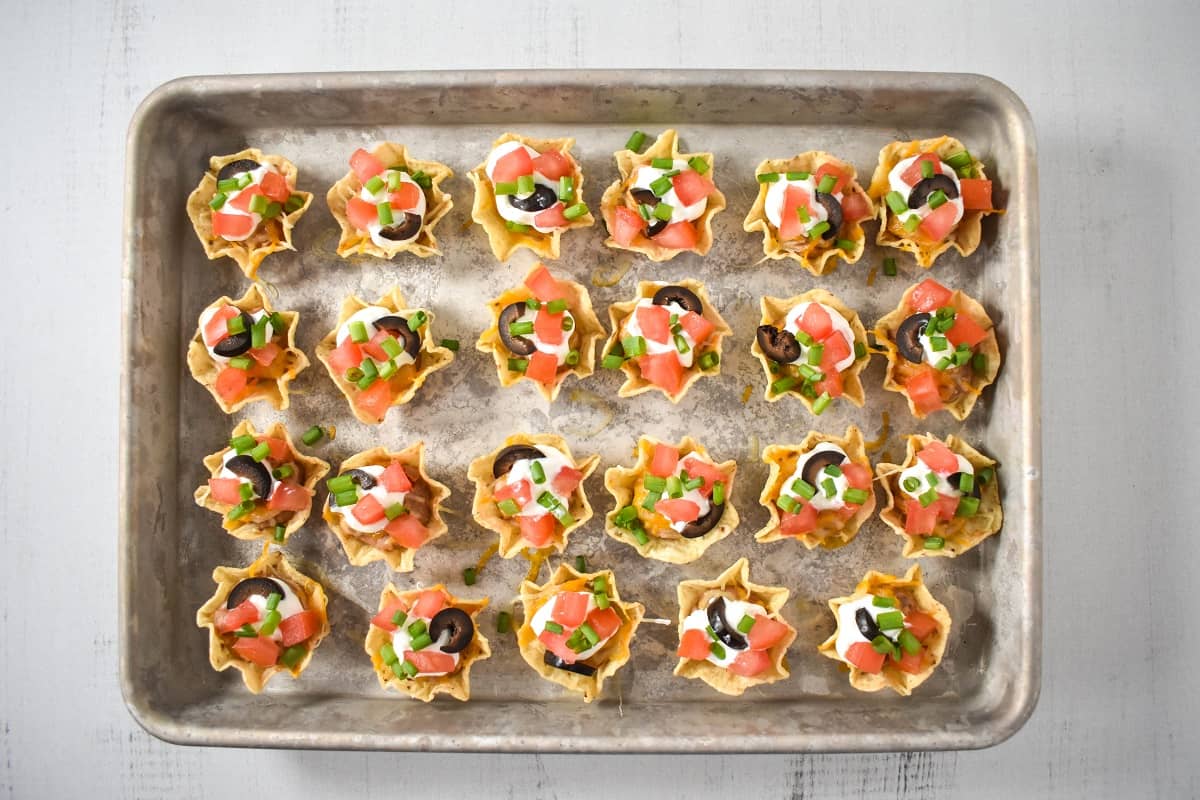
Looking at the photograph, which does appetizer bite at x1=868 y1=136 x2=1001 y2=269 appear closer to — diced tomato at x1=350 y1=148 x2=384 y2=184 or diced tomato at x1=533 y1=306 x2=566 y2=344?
diced tomato at x1=533 y1=306 x2=566 y2=344

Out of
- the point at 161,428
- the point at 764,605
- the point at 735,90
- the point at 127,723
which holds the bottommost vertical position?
the point at 127,723

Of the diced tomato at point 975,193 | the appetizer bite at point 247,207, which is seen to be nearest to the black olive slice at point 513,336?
the appetizer bite at point 247,207

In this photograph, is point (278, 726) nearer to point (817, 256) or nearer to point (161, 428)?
point (161, 428)

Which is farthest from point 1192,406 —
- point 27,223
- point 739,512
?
point 27,223

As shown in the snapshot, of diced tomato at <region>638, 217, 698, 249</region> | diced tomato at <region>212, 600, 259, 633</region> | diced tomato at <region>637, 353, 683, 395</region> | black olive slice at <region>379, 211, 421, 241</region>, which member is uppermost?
black olive slice at <region>379, 211, 421, 241</region>

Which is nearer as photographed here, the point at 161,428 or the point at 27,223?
the point at 161,428

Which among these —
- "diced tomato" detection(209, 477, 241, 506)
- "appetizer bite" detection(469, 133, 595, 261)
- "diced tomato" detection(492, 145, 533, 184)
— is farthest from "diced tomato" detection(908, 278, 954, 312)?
"diced tomato" detection(209, 477, 241, 506)

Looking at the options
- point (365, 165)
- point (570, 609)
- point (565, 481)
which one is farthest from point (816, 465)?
point (365, 165)
